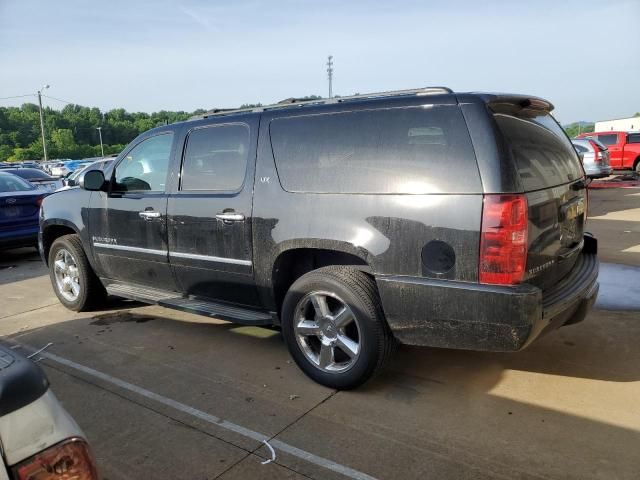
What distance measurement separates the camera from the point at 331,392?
351 centimetres

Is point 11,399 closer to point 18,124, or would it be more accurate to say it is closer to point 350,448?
point 350,448

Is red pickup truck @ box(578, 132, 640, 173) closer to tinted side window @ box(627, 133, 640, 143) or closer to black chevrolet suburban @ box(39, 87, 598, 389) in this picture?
tinted side window @ box(627, 133, 640, 143)

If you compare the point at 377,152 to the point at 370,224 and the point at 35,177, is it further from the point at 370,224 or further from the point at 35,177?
the point at 35,177

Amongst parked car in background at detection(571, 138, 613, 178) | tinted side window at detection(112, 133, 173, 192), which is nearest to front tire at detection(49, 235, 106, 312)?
tinted side window at detection(112, 133, 173, 192)

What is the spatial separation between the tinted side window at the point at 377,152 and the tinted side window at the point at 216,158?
1.11 feet

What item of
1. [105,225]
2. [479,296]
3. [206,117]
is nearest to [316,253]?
[479,296]

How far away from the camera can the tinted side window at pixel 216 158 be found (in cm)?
395

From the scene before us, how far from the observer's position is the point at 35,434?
1350 millimetres

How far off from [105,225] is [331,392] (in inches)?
111

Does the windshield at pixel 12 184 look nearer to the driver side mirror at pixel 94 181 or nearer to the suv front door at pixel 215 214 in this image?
the driver side mirror at pixel 94 181

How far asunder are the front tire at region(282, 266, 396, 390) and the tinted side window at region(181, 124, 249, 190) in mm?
1026

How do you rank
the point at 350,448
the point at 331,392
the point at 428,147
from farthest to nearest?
the point at 331,392 → the point at 428,147 → the point at 350,448

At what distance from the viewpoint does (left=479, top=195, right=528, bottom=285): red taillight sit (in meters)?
2.78

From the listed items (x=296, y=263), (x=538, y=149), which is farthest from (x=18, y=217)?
(x=538, y=149)
